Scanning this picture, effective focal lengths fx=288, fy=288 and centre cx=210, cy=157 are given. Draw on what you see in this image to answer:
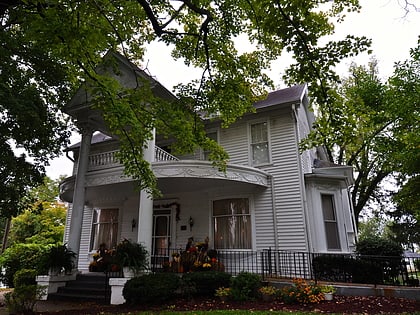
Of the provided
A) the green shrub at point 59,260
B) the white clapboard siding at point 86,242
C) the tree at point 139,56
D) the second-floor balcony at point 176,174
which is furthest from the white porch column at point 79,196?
the white clapboard siding at point 86,242

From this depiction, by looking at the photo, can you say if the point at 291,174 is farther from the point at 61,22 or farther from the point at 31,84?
the point at 31,84

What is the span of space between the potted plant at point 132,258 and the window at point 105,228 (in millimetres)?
5610

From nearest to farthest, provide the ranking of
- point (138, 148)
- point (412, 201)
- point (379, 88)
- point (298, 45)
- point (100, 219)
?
point (298, 45) < point (138, 148) < point (412, 201) < point (100, 219) < point (379, 88)

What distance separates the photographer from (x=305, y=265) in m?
10.3

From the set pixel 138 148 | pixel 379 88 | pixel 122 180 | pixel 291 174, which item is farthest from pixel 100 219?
pixel 379 88

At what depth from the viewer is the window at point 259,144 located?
40.7ft

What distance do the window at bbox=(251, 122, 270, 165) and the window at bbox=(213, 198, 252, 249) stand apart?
186 centimetres

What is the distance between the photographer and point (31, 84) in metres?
11.9

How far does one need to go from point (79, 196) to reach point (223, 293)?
6434 millimetres

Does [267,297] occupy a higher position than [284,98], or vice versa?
[284,98]

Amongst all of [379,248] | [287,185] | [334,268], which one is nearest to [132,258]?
A: [287,185]

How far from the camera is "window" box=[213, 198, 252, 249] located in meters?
11.5

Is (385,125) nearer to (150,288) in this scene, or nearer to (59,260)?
(150,288)

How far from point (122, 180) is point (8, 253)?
9.82 m
